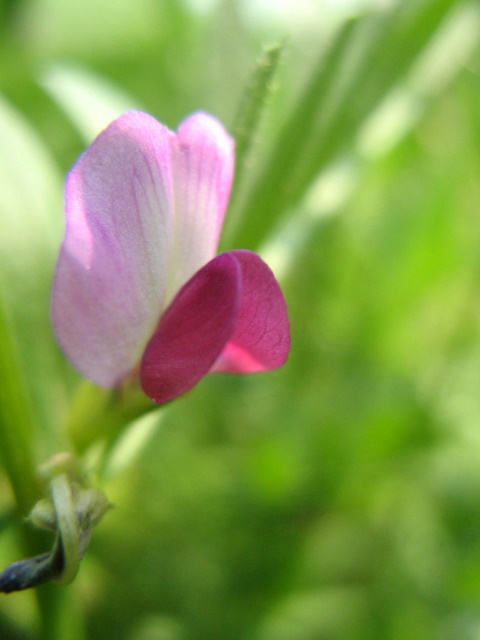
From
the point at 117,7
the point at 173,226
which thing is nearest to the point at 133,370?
the point at 173,226

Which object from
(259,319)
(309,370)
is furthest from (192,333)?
(309,370)

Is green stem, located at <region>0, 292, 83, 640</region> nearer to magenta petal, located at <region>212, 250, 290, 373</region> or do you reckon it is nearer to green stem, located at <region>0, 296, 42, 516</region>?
green stem, located at <region>0, 296, 42, 516</region>

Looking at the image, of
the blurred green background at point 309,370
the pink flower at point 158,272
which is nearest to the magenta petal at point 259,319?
the pink flower at point 158,272

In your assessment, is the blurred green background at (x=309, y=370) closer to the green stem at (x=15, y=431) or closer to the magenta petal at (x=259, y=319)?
→ the green stem at (x=15, y=431)

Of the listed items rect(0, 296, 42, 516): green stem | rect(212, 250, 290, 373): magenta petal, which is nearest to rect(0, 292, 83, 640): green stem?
rect(0, 296, 42, 516): green stem

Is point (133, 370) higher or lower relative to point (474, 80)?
lower

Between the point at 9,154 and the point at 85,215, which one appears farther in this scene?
the point at 9,154

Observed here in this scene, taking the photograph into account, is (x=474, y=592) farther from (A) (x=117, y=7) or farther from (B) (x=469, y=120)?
(A) (x=117, y=7)
